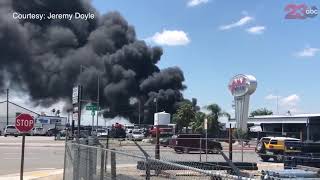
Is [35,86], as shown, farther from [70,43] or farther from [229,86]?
[229,86]

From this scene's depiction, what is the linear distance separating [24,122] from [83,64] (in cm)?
10656

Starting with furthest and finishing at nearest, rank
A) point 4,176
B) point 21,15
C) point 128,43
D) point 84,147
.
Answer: point 128,43
point 21,15
point 4,176
point 84,147

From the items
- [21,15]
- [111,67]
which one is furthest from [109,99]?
[21,15]

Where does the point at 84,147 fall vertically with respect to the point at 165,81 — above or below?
below

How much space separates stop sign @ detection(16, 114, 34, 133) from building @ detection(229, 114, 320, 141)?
51713 millimetres

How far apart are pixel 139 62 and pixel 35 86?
24096mm

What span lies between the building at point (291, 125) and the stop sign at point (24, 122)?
51713 millimetres

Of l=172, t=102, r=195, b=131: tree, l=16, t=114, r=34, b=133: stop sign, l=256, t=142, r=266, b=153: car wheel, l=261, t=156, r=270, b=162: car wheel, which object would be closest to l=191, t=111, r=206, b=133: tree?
l=172, t=102, r=195, b=131: tree

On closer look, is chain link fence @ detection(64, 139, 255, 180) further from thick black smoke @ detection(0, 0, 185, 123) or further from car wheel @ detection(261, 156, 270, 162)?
thick black smoke @ detection(0, 0, 185, 123)

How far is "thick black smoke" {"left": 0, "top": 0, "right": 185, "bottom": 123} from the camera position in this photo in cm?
12025

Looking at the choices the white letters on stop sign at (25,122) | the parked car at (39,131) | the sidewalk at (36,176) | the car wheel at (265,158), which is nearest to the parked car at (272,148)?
the car wheel at (265,158)

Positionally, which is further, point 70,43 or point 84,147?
point 70,43

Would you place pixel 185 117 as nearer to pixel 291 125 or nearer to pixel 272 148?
pixel 291 125

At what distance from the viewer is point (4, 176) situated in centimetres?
2041
